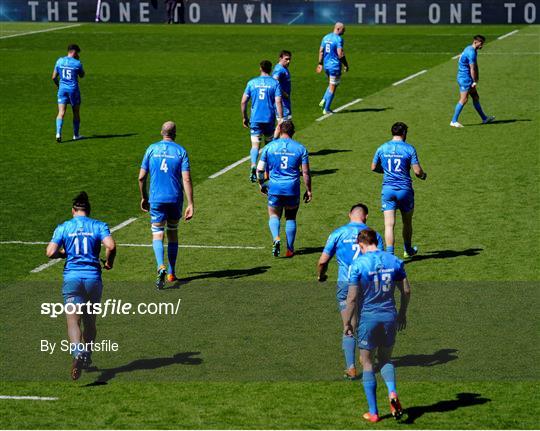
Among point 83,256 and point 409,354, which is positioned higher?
point 83,256

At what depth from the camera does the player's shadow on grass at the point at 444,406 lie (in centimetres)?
1199

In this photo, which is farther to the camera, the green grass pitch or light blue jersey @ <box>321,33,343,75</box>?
light blue jersey @ <box>321,33,343,75</box>

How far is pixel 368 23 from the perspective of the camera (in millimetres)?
61000

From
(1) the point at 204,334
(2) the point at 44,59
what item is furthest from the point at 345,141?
(2) the point at 44,59

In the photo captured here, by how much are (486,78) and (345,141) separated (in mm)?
11691

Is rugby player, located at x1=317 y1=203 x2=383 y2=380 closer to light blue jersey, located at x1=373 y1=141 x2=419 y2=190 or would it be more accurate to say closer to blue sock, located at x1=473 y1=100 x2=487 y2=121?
light blue jersey, located at x1=373 y1=141 x2=419 y2=190

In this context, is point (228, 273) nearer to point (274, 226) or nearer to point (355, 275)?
point (274, 226)

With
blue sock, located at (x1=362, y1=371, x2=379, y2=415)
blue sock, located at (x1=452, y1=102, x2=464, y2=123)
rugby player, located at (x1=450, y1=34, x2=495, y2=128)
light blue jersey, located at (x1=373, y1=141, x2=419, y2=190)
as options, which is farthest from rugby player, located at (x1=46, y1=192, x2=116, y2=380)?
blue sock, located at (x1=452, y1=102, x2=464, y2=123)

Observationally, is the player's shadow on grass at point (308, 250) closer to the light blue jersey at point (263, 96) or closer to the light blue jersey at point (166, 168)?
the light blue jersey at point (166, 168)

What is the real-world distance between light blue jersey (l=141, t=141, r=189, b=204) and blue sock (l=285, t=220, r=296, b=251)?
2249 millimetres

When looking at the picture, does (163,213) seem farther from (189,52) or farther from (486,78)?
(189,52)

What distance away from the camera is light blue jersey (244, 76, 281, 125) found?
2316 centimetres

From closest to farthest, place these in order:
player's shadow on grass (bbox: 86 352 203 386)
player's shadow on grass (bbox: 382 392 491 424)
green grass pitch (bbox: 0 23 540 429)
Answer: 1. player's shadow on grass (bbox: 382 392 491 424)
2. green grass pitch (bbox: 0 23 540 429)
3. player's shadow on grass (bbox: 86 352 203 386)

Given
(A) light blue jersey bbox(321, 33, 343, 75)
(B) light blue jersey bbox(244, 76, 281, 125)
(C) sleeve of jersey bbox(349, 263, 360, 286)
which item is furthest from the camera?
(A) light blue jersey bbox(321, 33, 343, 75)
